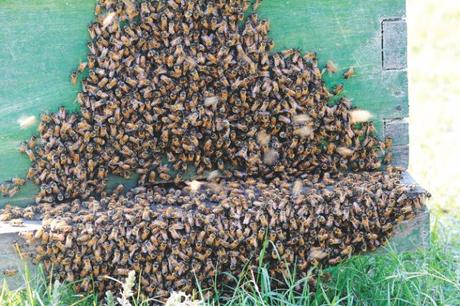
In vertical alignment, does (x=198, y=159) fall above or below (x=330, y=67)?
below

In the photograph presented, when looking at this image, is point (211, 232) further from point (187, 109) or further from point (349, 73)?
point (349, 73)

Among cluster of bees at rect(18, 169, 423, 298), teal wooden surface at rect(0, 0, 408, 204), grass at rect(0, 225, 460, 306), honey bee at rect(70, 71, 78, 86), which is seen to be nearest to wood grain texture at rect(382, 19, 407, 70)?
teal wooden surface at rect(0, 0, 408, 204)

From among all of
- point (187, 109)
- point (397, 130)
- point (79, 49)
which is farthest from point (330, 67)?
point (79, 49)

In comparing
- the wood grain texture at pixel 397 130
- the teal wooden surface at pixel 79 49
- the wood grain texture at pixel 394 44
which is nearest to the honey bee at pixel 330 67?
the teal wooden surface at pixel 79 49

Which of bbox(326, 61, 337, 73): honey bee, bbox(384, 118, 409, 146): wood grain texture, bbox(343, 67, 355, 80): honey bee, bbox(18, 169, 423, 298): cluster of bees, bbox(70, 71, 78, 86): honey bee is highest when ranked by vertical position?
bbox(70, 71, 78, 86): honey bee

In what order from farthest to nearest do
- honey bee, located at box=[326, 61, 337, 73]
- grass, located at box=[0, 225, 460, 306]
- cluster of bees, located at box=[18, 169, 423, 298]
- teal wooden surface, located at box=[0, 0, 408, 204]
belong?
honey bee, located at box=[326, 61, 337, 73] → teal wooden surface, located at box=[0, 0, 408, 204] → cluster of bees, located at box=[18, 169, 423, 298] → grass, located at box=[0, 225, 460, 306]

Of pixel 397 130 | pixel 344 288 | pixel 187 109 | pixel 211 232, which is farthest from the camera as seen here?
pixel 397 130

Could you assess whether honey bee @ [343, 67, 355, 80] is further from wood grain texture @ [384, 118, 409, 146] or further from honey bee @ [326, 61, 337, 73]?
wood grain texture @ [384, 118, 409, 146]
